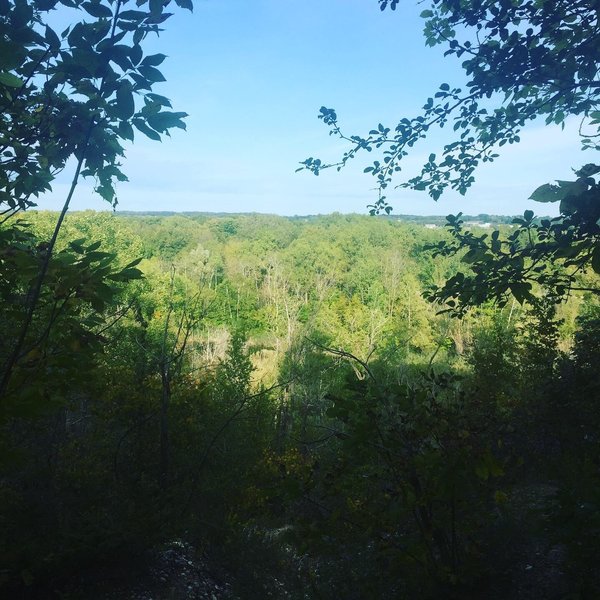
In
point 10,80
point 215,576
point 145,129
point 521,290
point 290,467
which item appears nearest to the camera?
point 10,80

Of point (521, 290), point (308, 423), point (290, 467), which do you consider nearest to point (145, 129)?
point (521, 290)

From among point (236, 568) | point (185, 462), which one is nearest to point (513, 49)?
point (236, 568)

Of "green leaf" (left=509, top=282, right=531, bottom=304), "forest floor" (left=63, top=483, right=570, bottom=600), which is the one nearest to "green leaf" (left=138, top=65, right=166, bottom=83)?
"green leaf" (left=509, top=282, right=531, bottom=304)

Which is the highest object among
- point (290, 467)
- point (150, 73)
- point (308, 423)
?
point (150, 73)

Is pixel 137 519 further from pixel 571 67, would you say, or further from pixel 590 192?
pixel 571 67

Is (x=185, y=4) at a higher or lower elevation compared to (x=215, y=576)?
higher

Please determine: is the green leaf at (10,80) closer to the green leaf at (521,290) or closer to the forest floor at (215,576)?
the green leaf at (521,290)

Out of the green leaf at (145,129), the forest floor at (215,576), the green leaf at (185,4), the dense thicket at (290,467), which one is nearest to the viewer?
the green leaf at (185,4)

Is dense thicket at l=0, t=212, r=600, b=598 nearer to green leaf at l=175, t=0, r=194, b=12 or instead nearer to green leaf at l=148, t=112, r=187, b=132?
green leaf at l=148, t=112, r=187, b=132

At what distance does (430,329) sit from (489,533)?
128 ft

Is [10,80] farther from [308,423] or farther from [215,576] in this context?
[215,576]

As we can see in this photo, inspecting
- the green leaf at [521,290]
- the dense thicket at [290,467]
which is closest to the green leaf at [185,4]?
the dense thicket at [290,467]

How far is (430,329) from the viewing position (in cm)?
4303

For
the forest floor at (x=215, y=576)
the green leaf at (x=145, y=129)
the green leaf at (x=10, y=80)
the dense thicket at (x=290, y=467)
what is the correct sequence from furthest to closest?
the forest floor at (x=215, y=576) < the dense thicket at (x=290, y=467) < the green leaf at (x=145, y=129) < the green leaf at (x=10, y=80)
